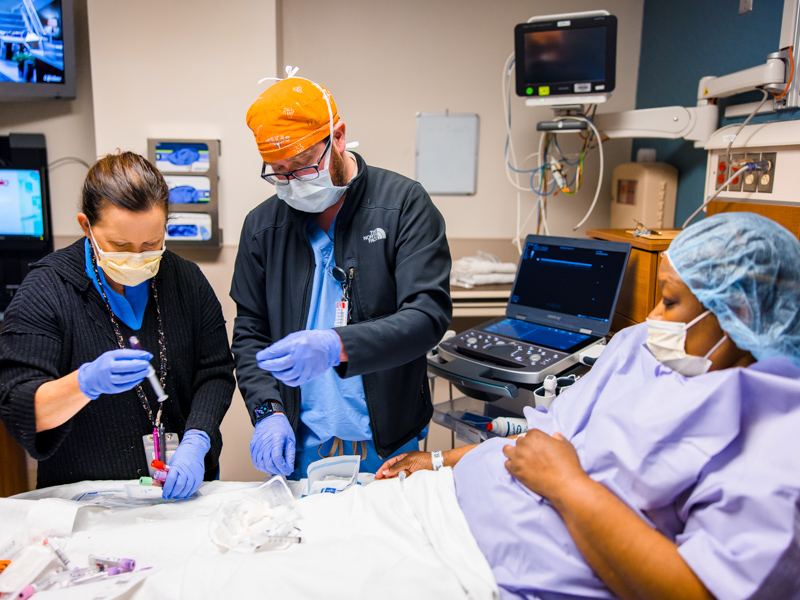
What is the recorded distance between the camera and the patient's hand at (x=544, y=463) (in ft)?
3.45

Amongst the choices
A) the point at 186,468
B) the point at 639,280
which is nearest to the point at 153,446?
the point at 186,468

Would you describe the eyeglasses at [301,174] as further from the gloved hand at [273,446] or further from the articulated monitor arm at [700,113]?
the articulated monitor arm at [700,113]

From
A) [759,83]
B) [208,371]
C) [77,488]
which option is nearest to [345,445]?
[208,371]

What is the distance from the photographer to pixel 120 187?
4.31ft

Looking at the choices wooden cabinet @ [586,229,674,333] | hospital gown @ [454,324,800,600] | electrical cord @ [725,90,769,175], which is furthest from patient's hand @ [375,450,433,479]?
electrical cord @ [725,90,769,175]

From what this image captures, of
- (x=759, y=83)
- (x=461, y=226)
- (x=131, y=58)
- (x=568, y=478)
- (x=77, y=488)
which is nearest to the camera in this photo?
(x=568, y=478)

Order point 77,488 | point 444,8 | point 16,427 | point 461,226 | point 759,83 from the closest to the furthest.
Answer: point 16,427 < point 77,488 < point 759,83 < point 444,8 < point 461,226

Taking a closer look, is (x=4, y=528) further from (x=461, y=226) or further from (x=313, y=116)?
(x=461, y=226)

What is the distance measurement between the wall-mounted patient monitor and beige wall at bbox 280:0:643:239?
0.56 m

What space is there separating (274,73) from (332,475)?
184 centimetres

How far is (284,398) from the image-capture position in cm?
154

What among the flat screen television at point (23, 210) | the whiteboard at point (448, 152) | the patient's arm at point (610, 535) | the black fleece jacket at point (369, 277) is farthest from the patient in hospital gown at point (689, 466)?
the flat screen television at point (23, 210)

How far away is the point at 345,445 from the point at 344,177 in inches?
27.5

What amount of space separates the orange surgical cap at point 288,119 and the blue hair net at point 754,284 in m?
0.87
